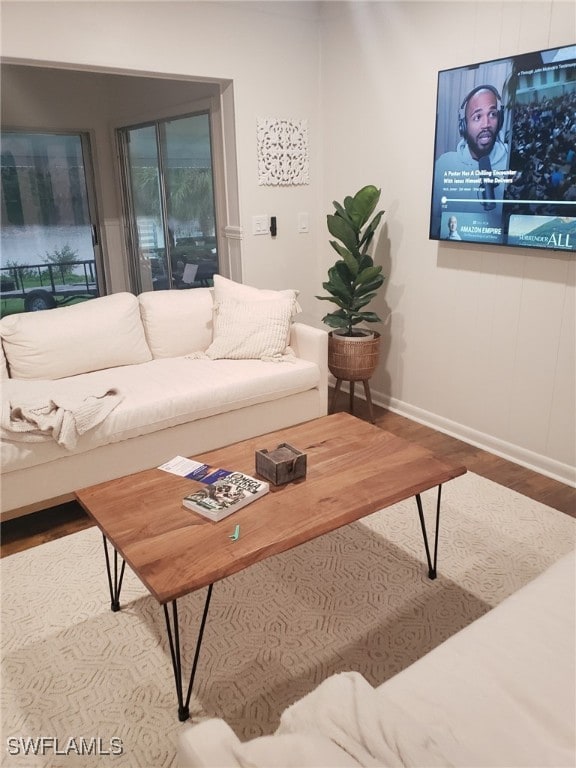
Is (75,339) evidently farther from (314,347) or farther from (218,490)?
(218,490)

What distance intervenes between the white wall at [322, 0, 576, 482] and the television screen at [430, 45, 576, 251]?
111 mm

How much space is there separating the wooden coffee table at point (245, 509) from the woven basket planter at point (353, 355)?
1.19 meters

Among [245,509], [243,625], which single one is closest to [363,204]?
[245,509]

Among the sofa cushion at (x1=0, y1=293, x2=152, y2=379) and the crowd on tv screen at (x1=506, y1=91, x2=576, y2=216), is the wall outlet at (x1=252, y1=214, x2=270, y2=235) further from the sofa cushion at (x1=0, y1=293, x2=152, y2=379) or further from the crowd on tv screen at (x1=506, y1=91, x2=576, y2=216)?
the crowd on tv screen at (x1=506, y1=91, x2=576, y2=216)

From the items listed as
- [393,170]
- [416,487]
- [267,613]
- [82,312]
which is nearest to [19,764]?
[267,613]

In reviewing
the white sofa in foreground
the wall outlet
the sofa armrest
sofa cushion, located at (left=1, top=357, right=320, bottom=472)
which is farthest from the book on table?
the wall outlet

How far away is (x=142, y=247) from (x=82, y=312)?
9.83 ft

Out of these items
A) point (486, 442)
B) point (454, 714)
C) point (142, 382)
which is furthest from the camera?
point (486, 442)

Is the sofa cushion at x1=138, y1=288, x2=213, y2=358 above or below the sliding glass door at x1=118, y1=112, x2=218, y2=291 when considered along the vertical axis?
below

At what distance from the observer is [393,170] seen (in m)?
3.62

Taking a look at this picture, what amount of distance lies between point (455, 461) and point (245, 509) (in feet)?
5.76

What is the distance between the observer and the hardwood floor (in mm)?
2652

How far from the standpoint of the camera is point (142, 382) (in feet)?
9.71

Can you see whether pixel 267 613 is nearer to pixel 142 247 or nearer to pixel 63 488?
pixel 63 488
